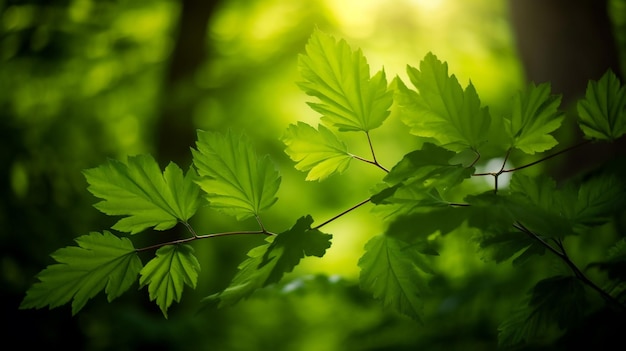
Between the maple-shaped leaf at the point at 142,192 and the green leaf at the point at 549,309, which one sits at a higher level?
the maple-shaped leaf at the point at 142,192

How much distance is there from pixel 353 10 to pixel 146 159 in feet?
11.9

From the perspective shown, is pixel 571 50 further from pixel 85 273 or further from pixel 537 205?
pixel 85 273

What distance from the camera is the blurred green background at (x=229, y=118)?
1630 millimetres

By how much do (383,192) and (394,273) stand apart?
128 millimetres

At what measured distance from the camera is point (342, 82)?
528 millimetres

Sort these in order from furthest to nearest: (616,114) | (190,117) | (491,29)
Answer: (491,29) < (190,117) < (616,114)

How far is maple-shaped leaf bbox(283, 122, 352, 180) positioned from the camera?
56 centimetres

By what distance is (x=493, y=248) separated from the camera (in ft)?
1.76

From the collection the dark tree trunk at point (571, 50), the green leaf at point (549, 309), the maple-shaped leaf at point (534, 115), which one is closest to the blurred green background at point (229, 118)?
the dark tree trunk at point (571, 50)

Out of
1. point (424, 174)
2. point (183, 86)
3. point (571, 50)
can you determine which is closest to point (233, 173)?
point (424, 174)

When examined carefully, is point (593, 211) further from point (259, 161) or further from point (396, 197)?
point (259, 161)

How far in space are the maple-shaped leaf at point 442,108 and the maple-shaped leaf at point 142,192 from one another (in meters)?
0.26

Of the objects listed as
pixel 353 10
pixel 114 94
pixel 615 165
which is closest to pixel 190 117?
pixel 114 94

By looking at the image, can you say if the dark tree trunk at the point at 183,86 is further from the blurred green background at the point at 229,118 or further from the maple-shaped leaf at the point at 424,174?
the maple-shaped leaf at the point at 424,174
